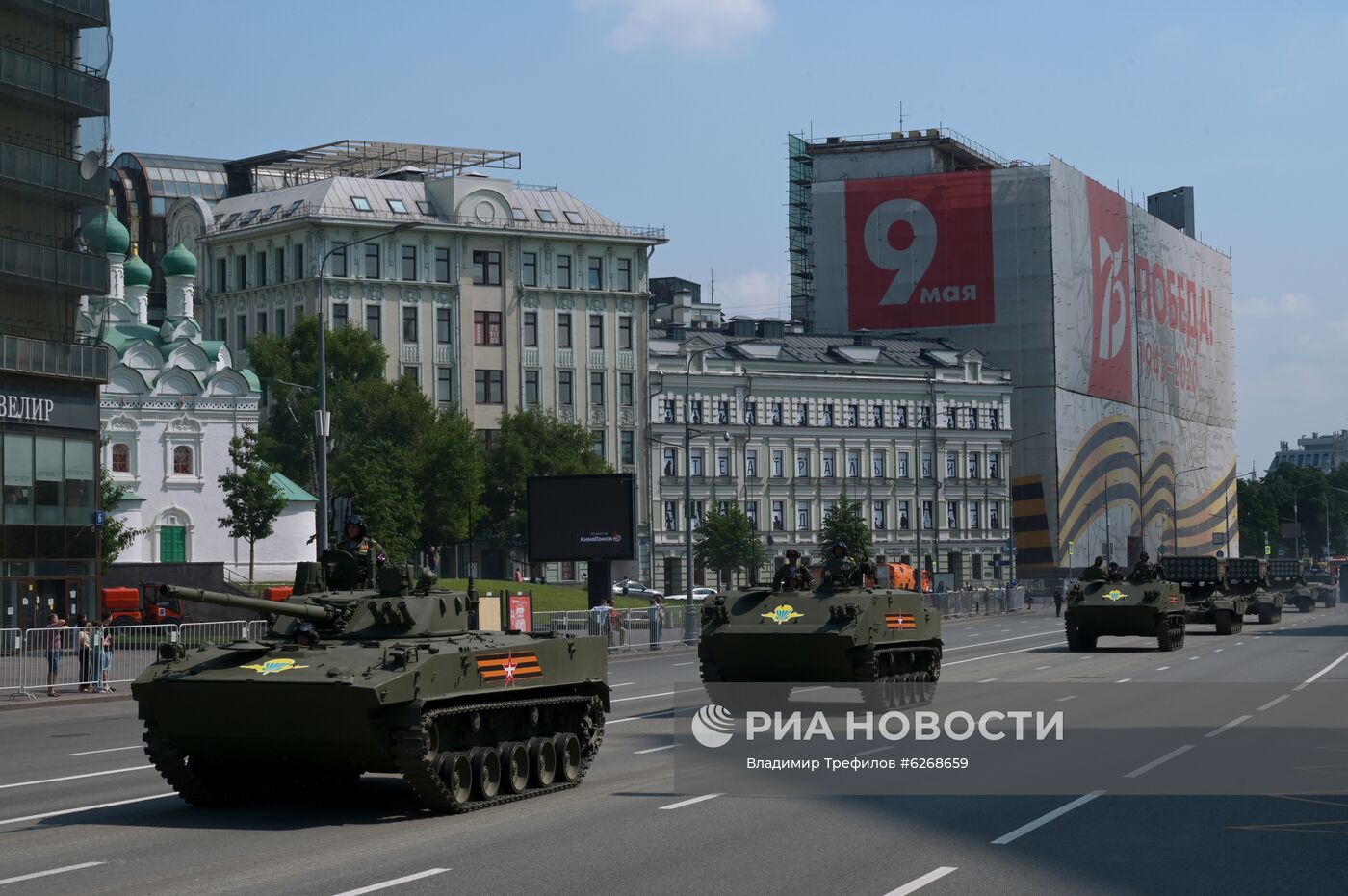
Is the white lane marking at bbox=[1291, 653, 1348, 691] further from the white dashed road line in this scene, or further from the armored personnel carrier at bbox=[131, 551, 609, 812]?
the armored personnel carrier at bbox=[131, 551, 609, 812]

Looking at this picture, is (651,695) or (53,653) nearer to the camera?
(651,695)

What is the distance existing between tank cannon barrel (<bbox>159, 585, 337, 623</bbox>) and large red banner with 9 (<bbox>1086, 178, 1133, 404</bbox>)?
99.6m

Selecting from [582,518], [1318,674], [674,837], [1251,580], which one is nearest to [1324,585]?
[1251,580]

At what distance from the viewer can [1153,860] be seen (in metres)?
12.7

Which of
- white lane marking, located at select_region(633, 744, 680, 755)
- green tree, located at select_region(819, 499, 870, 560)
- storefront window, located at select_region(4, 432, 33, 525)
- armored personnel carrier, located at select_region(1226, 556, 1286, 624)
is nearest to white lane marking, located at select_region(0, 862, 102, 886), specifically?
white lane marking, located at select_region(633, 744, 680, 755)

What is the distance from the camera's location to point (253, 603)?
16.1 metres

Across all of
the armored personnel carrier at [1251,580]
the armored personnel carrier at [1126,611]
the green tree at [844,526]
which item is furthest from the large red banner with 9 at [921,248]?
the armored personnel carrier at [1126,611]

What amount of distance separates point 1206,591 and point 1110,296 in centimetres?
6716

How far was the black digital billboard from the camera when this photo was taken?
1905 inches

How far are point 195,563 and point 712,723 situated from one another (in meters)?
43.9

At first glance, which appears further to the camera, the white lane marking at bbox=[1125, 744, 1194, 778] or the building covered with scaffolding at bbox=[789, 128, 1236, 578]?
the building covered with scaffolding at bbox=[789, 128, 1236, 578]

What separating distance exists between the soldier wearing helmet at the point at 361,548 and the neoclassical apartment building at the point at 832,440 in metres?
72.7

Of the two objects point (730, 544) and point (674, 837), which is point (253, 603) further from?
point (730, 544)

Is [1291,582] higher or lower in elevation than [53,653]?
lower
